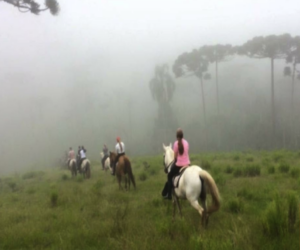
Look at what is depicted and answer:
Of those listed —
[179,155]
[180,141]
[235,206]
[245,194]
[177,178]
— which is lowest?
[245,194]

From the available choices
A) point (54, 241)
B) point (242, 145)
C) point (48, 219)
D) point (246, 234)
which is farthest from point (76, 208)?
point (242, 145)

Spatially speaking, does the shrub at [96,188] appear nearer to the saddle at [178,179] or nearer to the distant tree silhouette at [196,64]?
the saddle at [178,179]

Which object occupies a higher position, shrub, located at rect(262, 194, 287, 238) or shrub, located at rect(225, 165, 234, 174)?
shrub, located at rect(262, 194, 287, 238)

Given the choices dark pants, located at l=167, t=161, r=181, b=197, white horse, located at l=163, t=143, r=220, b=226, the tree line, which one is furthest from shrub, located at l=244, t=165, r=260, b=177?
the tree line

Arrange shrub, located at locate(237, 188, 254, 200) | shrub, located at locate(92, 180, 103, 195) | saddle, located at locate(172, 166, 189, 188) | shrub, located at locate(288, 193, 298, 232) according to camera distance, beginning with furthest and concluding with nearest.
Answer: shrub, located at locate(92, 180, 103, 195), shrub, located at locate(237, 188, 254, 200), saddle, located at locate(172, 166, 189, 188), shrub, located at locate(288, 193, 298, 232)

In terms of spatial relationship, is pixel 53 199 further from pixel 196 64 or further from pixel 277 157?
pixel 196 64

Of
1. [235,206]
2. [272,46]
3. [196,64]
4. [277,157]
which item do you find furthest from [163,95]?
[235,206]

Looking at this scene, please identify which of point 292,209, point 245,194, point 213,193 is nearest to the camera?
point 292,209

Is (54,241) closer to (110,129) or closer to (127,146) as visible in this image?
(127,146)

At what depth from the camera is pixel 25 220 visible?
9.20m

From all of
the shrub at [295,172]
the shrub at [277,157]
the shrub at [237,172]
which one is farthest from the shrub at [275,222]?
the shrub at [277,157]

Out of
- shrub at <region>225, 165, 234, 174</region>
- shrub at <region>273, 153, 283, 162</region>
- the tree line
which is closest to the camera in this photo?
shrub at <region>225, 165, 234, 174</region>

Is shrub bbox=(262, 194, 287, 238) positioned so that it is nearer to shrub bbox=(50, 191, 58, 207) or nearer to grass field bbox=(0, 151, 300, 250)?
grass field bbox=(0, 151, 300, 250)

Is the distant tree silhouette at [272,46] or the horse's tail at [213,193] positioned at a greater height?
the distant tree silhouette at [272,46]
